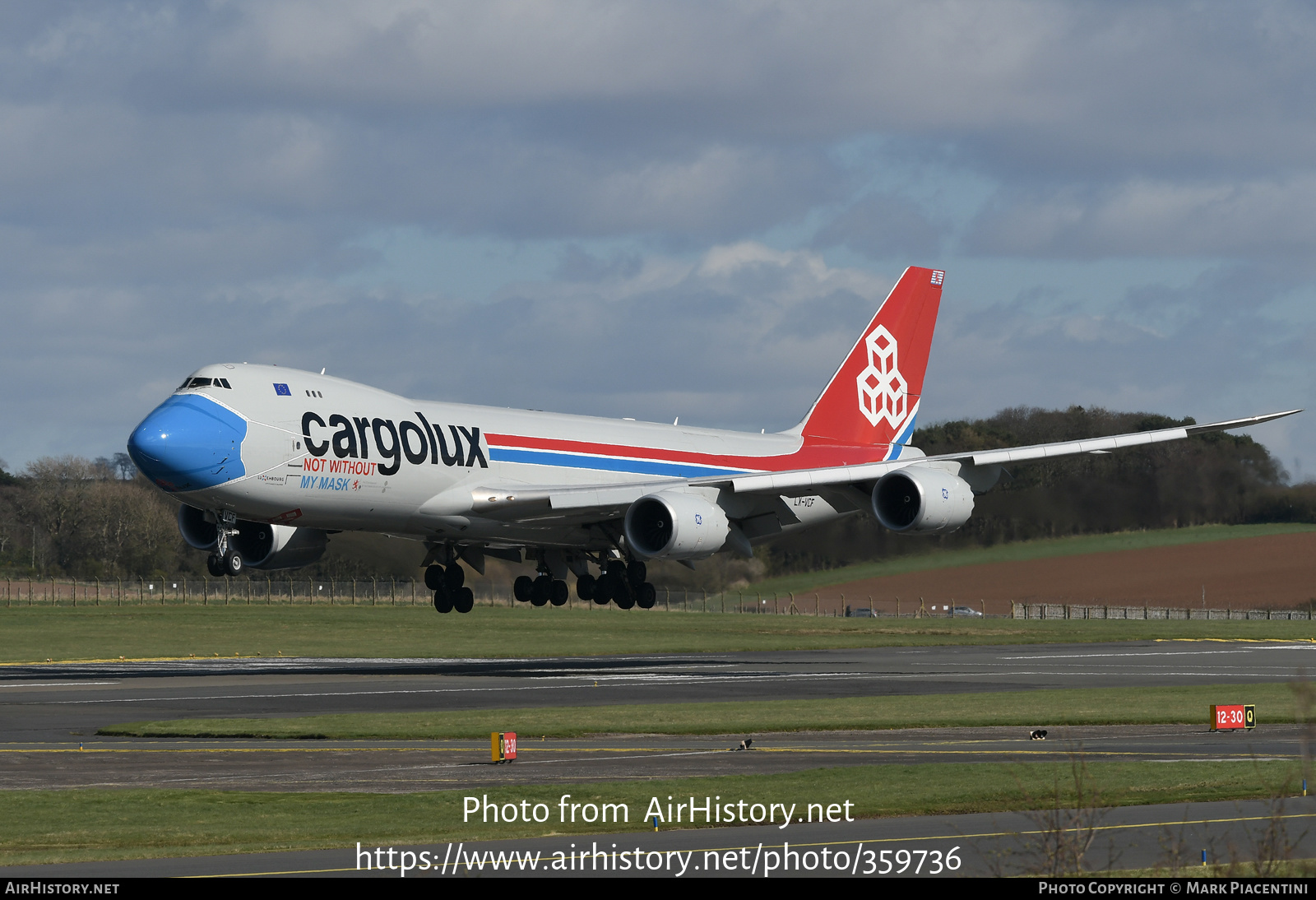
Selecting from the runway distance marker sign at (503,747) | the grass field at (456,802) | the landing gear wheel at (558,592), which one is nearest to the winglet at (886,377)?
the landing gear wheel at (558,592)

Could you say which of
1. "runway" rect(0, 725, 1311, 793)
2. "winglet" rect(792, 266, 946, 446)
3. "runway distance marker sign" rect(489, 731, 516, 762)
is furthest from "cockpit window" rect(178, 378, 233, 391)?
"winglet" rect(792, 266, 946, 446)

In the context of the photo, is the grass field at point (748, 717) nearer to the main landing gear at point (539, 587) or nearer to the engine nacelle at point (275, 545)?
the engine nacelle at point (275, 545)

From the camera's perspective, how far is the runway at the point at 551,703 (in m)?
27.7

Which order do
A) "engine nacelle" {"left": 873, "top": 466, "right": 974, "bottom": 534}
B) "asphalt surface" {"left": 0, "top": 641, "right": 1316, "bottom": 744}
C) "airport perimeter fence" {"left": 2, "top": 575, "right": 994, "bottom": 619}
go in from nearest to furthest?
"asphalt surface" {"left": 0, "top": 641, "right": 1316, "bottom": 744}, "engine nacelle" {"left": 873, "top": 466, "right": 974, "bottom": 534}, "airport perimeter fence" {"left": 2, "top": 575, "right": 994, "bottom": 619}

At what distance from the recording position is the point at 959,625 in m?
91.9

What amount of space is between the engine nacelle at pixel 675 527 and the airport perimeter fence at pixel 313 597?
4406cm

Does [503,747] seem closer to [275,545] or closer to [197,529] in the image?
[197,529]

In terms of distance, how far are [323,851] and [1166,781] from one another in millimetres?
13391

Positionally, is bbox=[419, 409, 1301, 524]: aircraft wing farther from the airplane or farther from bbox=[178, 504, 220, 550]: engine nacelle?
bbox=[178, 504, 220, 550]: engine nacelle

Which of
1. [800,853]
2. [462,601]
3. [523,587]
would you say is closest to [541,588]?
[523,587]

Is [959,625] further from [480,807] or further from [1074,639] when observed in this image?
[480,807]

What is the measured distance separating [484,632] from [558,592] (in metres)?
29.6

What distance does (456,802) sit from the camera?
75.3ft

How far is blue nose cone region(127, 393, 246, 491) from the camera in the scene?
134 feet
